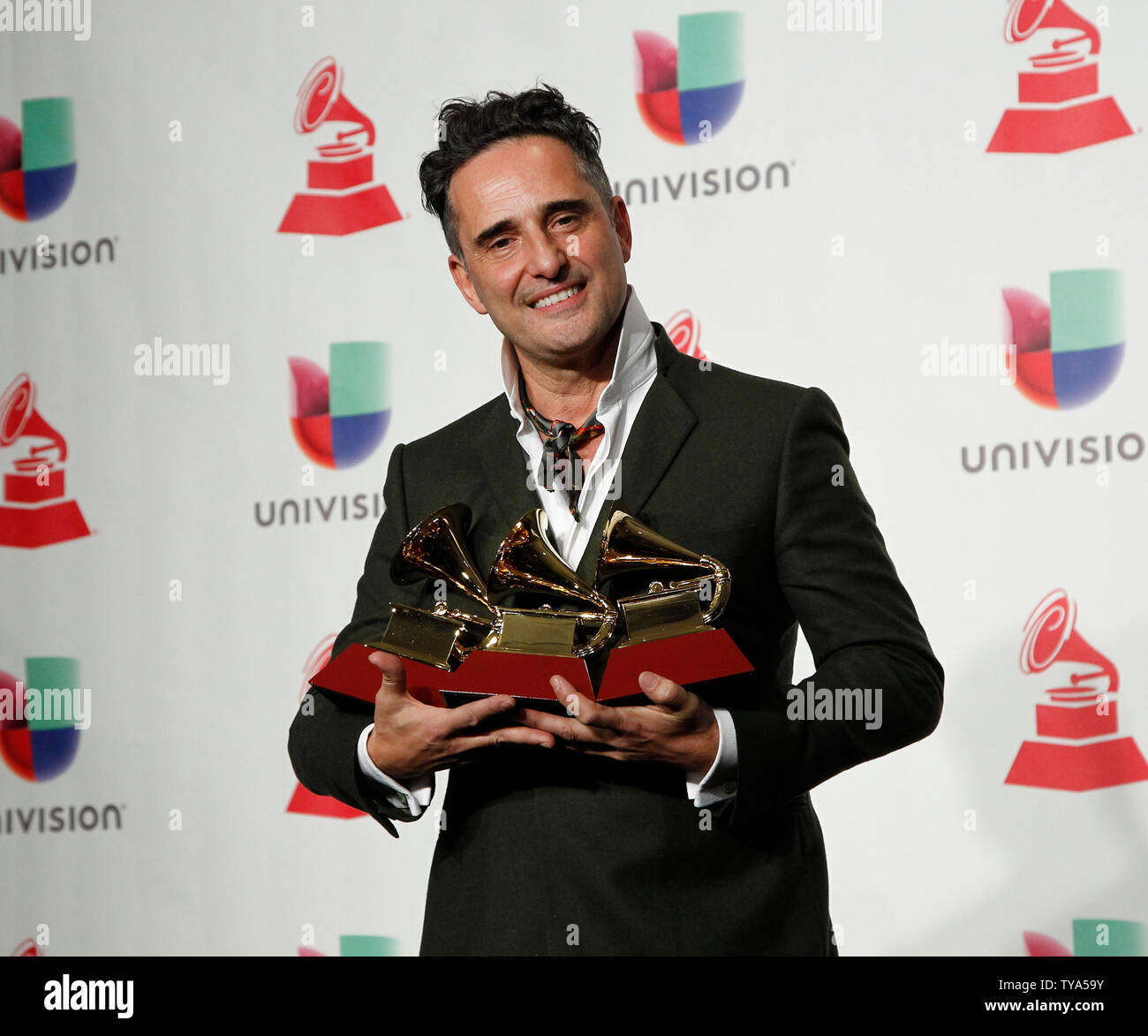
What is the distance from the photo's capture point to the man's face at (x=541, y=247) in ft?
5.53

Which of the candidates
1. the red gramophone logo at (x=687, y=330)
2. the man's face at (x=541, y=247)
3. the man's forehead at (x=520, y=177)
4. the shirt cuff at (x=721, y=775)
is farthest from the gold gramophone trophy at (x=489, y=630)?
the red gramophone logo at (x=687, y=330)

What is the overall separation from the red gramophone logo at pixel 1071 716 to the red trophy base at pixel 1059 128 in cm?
100

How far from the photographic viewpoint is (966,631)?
9.55 ft

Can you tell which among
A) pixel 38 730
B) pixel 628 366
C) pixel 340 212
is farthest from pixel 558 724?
pixel 38 730

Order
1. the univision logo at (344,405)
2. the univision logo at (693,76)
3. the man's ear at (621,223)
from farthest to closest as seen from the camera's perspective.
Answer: the univision logo at (344,405), the univision logo at (693,76), the man's ear at (621,223)

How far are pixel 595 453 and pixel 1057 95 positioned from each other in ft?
5.98

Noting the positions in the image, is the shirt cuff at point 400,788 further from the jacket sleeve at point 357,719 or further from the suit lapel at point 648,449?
the suit lapel at point 648,449

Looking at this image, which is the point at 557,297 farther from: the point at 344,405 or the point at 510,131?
the point at 344,405

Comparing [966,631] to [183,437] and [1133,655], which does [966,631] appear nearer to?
[1133,655]

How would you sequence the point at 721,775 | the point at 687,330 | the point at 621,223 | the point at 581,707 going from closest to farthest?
the point at 581,707 → the point at 721,775 → the point at 621,223 → the point at 687,330

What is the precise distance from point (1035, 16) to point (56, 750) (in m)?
3.09

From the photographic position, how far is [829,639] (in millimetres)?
1521

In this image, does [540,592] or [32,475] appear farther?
[32,475]

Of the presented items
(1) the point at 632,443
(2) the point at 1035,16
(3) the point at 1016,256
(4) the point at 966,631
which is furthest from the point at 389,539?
(2) the point at 1035,16
